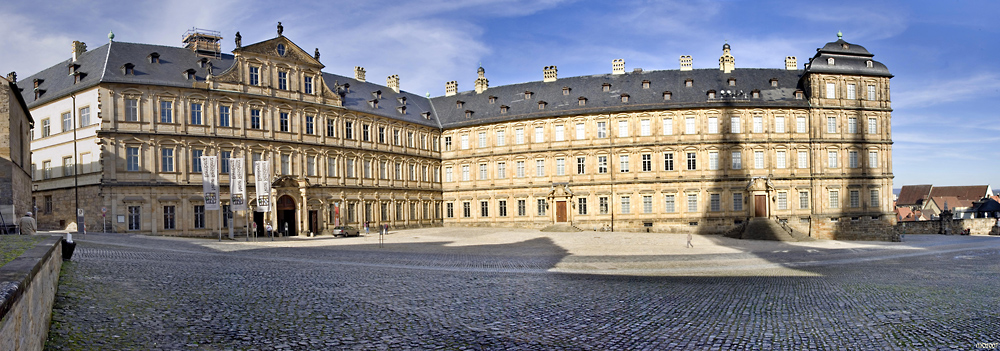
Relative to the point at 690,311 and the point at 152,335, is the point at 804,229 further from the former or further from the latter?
the point at 152,335

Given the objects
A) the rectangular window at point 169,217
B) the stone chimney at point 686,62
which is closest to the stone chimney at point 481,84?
the stone chimney at point 686,62

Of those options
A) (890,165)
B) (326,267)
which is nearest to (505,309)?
(326,267)

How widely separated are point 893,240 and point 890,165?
581 inches

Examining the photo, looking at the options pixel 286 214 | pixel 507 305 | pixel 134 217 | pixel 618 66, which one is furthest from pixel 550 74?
pixel 507 305

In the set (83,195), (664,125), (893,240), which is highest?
(664,125)

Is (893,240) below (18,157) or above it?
below

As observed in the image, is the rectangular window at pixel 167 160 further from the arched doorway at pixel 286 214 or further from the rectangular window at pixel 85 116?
the arched doorway at pixel 286 214

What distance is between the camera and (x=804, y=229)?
5153 centimetres

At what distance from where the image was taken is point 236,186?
44156mm

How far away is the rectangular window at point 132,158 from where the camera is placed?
44656mm

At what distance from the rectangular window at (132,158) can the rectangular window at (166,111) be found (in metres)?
2.75

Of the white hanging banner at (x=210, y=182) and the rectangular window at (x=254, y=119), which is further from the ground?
the rectangular window at (x=254, y=119)

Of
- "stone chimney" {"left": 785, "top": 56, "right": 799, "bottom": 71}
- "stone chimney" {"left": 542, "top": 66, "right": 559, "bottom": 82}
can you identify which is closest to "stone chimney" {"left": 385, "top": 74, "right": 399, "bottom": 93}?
"stone chimney" {"left": 542, "top": 66, "right": 559, "bottom": 82}

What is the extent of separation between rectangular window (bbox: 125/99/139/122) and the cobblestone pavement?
21642mm
